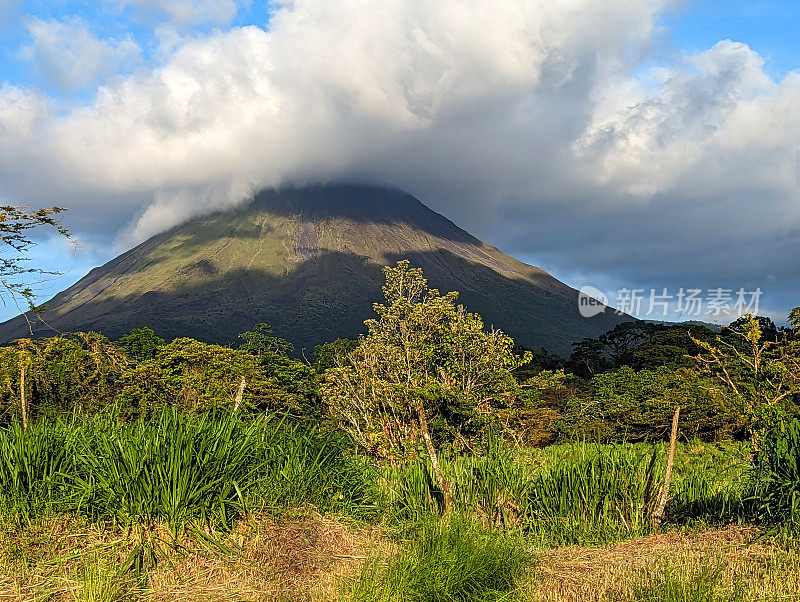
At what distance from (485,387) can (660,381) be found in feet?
40.5

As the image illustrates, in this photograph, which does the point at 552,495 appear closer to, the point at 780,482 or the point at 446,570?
the point at 780,482

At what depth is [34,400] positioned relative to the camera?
15906 mm

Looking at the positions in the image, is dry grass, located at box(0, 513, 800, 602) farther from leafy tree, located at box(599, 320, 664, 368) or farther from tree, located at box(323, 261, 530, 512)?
leafy tree, located at box(599, 320, 664, 368)

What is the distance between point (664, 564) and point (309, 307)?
16454 centimetres

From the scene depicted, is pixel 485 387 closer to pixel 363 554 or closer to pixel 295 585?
pixel 363 554

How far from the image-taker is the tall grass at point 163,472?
5.07m

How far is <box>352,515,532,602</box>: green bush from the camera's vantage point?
4.56 metres

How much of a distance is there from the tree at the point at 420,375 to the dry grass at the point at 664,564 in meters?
3.91

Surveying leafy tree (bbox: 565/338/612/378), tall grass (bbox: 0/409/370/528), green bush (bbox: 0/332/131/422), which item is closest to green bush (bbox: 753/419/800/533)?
tall grass (bbox: 0/409/370/528)

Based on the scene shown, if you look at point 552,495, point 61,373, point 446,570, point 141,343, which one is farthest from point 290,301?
point 446,570

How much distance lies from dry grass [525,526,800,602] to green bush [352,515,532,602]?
0.79ft

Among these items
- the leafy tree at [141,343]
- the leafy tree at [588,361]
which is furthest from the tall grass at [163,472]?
the leafy tree at [588,361]

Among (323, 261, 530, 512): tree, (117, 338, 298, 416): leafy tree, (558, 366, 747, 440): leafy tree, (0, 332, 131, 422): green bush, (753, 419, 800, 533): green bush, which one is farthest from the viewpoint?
(558, 366, 747, 440): leafy tree

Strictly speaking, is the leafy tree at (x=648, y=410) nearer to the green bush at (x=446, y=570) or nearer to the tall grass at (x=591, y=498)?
the tall grass at (x=591, y=498)
